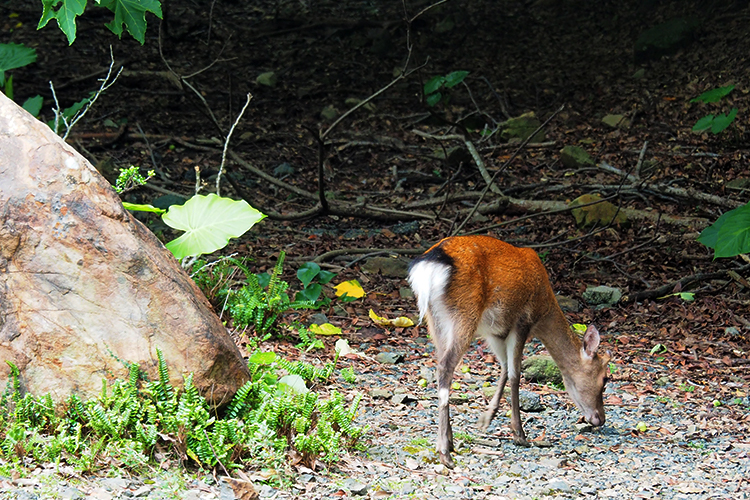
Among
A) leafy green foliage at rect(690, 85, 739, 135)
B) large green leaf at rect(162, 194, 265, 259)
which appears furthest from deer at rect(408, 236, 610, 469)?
leafy green foliage at rect(690, 85, 739, 135)

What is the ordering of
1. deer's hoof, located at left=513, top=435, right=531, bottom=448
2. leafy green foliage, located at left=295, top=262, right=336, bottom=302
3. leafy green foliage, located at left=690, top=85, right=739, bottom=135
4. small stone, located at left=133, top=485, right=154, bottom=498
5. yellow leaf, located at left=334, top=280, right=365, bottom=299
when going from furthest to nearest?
leafy green foliage, located at left=690, top=85, right=739, bottom=135, yellow leaf, located at left=334, top=280, right=365, bottom=299, leafy green foliage, located at left=295, top=262, right=336, bottom=302, deer's hoof, located at left=513, top=435, right=531, bottom=448, small stone, located at left=133, top=485, right=154, bottom=498

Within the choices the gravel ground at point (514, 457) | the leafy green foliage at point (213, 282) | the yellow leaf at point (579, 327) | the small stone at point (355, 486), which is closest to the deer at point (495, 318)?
the gravel ground at point (514, 457)

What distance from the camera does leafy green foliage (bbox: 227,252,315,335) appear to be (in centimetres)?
605

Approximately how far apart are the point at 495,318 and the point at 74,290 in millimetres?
2544

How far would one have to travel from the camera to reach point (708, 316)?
757 cm

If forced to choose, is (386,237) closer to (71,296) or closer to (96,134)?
(96,134)

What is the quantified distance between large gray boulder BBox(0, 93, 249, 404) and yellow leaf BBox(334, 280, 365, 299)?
3203 mm

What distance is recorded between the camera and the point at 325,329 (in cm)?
662

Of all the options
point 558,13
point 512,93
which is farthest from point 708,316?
point 558,13

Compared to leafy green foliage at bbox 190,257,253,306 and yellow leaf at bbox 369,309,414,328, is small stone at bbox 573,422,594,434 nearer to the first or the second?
yellow leaf at bbox 369,309,414,328

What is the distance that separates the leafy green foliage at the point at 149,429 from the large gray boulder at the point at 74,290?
9cm

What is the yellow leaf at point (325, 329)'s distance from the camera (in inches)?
260

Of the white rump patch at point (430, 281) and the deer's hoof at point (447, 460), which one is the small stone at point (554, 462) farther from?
the white rump patch at point (430, 281)

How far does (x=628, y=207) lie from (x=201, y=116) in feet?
22.7
